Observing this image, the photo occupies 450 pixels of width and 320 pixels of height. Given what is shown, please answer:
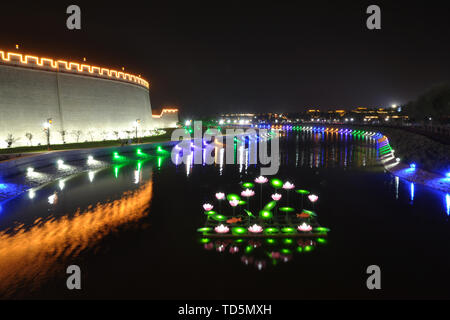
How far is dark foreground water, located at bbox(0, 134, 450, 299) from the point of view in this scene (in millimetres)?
8250

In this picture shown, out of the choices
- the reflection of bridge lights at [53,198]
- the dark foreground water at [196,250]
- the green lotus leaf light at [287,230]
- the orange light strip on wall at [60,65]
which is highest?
the orange light strip on wall at [60,65]

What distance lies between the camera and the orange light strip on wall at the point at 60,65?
29.3 m

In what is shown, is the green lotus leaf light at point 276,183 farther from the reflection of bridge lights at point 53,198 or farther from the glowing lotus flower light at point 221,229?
the reflection of bridge lights at point 53,198

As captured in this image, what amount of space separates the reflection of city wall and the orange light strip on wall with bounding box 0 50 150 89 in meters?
0.64

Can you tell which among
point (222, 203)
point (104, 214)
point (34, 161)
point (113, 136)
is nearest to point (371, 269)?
point (222, 203)

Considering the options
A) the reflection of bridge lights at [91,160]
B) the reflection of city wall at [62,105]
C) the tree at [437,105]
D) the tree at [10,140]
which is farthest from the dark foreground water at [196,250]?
the tree at [437,105]

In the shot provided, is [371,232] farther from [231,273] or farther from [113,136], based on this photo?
[113,136]

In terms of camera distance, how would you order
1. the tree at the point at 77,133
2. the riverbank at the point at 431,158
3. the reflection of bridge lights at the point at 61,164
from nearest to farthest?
the riverbank at the point at 431,158 < the reflection of bridge lights at the point at 61,164 < the tree at the point at 77,133

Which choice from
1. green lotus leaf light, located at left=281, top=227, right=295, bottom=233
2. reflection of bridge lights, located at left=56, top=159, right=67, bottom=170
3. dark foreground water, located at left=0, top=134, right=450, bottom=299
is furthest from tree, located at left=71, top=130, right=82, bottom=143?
green lotus leaf light, located at left=281, top=227, right=295, bottom=233

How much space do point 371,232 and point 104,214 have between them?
11.5 metres

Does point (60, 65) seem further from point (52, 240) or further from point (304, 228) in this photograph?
point (304, 228)

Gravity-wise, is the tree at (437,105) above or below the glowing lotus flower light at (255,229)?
above

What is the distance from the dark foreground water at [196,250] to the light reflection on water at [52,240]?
0.04 metres

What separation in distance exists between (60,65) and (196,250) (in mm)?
33001
